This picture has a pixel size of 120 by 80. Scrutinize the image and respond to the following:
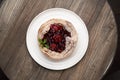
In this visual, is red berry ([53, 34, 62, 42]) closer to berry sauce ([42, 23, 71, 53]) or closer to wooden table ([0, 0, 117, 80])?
berry sauce ([42, 23, 71, 53])

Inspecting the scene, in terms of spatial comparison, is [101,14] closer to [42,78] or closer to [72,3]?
[72,3]

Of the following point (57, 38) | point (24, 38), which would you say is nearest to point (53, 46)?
point (57, 38)

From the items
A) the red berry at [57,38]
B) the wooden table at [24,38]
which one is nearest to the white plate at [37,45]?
the wooden table at [24,38]

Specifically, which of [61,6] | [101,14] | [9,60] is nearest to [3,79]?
[9,60]

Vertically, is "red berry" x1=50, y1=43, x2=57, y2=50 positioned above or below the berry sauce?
below

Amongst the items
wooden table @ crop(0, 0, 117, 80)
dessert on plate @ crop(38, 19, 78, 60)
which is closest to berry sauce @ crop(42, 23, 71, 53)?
dessert on plate @ crop(38, 19, 78, 60)

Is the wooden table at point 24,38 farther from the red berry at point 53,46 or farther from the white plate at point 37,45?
the red berry at point 53,46
